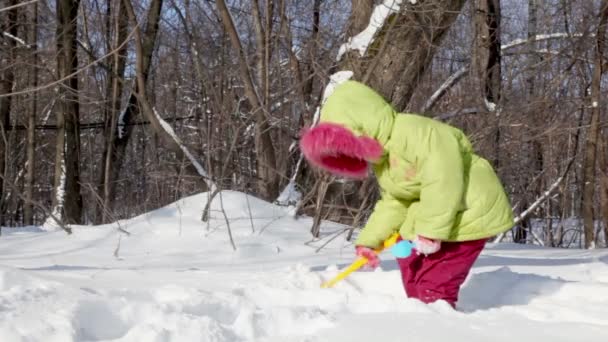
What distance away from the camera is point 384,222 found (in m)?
3.40

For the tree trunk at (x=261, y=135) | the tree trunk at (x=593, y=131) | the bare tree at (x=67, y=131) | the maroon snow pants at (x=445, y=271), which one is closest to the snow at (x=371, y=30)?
the tree trunk at (x=261, y=135)

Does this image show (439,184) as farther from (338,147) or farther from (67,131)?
(67,131)

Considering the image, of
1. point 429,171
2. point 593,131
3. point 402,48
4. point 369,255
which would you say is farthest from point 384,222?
point 593,131

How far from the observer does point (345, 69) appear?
20.9 feet

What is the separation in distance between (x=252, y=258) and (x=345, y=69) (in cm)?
196

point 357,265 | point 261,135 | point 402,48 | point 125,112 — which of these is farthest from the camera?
point 125,112

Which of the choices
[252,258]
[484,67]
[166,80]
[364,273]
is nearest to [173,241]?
[252,258]

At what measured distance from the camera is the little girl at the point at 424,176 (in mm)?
2984

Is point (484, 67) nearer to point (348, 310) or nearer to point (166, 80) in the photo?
point (348, 310)

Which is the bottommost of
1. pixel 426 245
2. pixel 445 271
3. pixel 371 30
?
pixel 445 271

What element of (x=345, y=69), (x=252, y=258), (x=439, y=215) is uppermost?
(x=345, y=69)

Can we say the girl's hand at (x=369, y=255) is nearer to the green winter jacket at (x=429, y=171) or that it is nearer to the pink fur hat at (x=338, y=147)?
the green winter jacket at (x=429, y=171)

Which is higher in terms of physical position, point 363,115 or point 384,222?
point 363,115

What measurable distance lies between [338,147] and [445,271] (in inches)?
27.8
